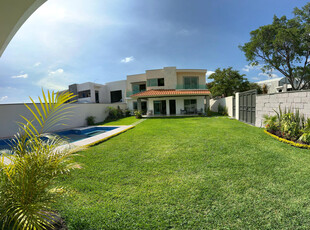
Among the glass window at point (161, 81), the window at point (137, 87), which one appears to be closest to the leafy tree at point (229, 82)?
the glass window at point (161, 81)

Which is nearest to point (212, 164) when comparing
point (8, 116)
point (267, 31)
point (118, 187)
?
point (118, 187)

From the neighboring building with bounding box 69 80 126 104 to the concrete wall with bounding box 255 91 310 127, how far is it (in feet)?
76.6

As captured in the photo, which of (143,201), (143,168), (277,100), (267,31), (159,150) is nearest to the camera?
(143,201)

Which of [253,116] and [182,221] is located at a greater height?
[253,116]

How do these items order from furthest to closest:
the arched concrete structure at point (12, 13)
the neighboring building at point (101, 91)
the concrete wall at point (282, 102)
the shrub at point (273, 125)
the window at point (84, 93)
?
the window at point (84, 93)
the neighboring building at point (101, 91)
the shrub at point (273, 125)
the concrete wall at point (282, 102)
the arched concrete structure at point (12, 13)

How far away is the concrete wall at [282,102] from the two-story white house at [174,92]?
9.95 m

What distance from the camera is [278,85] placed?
26.2 metres

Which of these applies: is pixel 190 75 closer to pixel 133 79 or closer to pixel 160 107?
pixel 160 107

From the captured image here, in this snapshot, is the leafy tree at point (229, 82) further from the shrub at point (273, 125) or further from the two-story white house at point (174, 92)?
the shrub at point (273, 125)

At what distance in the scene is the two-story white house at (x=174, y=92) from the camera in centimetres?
2046

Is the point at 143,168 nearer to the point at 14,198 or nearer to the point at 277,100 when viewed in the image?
the point at 14,198

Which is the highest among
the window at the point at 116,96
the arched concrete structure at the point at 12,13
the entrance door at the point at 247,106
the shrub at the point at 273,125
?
the window at the point at 116,96

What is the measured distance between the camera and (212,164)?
4316mm

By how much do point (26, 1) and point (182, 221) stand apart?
3712 millimetres
